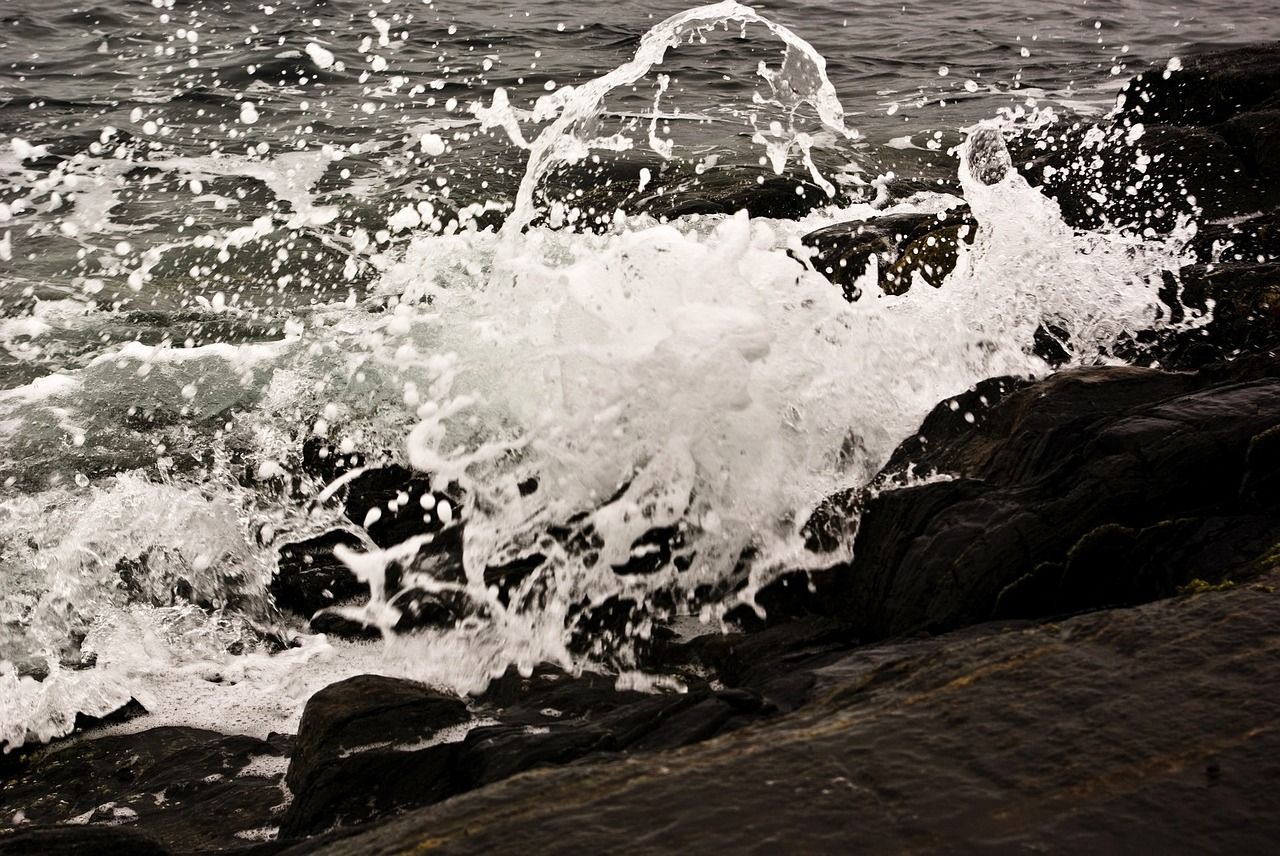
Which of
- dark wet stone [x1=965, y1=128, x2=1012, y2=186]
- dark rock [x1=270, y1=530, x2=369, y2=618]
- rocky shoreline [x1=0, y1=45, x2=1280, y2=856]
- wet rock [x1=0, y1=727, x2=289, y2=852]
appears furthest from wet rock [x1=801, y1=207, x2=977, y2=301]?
wet rock [x1=0, y1=727, x2=289, y2=852]

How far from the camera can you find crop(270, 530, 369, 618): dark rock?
4332mm

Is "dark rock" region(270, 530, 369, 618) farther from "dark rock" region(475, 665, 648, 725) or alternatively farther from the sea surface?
"dark rock" region(475, 665, 648, 725)

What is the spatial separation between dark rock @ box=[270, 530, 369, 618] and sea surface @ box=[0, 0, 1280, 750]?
66mm

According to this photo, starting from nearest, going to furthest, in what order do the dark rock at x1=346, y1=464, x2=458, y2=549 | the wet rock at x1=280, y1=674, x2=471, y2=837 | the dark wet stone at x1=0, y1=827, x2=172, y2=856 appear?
the dark wet stone at x1=0, y1=827, x2=172, y2=856, the wet rock at x1=280, y1=674, x2=471, y2=837, the dark rock at x1=346, y1=464, x2=458, y2=549

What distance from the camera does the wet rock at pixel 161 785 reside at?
118 inches

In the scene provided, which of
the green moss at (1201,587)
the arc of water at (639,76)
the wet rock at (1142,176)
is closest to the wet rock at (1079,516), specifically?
the green moss at (1201,587)

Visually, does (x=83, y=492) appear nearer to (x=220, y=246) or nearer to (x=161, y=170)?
(x=220, y=246)

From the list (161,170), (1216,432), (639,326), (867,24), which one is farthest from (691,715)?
(867,24)

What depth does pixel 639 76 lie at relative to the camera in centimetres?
1085

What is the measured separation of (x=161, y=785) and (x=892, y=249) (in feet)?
15.7

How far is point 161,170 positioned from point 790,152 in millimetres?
5931

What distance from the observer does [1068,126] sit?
9.16 metres

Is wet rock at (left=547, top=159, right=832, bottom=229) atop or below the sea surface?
atop

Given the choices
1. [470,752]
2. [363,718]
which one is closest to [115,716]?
[363,718]
